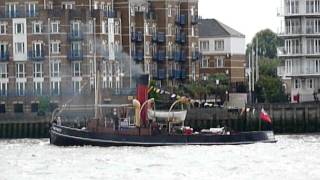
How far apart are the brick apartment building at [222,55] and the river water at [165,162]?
74.5m

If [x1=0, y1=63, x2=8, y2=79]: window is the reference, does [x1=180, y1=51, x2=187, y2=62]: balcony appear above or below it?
above

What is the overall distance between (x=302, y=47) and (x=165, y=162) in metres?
73.4

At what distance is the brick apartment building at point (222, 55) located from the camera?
196 m

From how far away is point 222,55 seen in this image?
197 metres

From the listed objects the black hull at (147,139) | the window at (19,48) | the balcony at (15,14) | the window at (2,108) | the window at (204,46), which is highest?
the balcony at (15,14)

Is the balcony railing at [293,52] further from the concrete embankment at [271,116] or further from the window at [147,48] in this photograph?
the concrete embankment at [271,116]

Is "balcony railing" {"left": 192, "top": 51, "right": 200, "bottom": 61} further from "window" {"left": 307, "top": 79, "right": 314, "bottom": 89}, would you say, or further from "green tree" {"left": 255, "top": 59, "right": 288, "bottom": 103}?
"window" {"left": 307, "top": 79, "right": 314, "bottom": 89}

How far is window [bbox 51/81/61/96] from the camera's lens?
160125 millimetres

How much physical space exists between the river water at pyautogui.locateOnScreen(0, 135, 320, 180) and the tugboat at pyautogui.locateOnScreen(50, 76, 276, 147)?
1.44m

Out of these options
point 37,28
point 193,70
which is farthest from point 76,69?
point 193,70

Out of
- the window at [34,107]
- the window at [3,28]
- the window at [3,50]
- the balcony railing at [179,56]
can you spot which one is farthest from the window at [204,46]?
the window at [34,107]

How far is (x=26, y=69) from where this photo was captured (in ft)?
533

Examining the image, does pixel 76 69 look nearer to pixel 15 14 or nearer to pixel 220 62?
pixel 15 14

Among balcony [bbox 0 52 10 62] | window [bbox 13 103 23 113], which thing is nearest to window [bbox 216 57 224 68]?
balcony [bbox 0 52 10 62]
